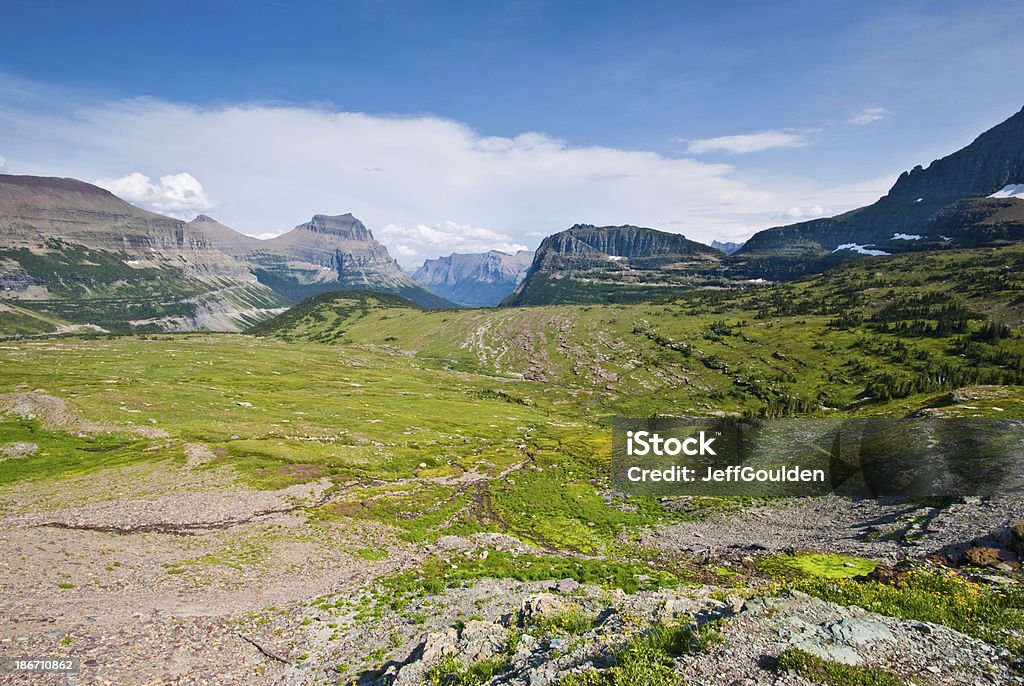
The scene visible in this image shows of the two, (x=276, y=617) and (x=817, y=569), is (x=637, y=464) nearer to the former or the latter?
(x=817, y=569)

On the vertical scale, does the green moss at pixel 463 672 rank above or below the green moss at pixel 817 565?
above

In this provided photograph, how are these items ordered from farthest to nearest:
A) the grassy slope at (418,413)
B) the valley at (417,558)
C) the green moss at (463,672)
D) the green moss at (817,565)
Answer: the grassy slope at (418,413), the green moss at (817,565), the valley at (417,558), the green moss at (463,672)

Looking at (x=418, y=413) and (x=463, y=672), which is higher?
(x=463, y=672)

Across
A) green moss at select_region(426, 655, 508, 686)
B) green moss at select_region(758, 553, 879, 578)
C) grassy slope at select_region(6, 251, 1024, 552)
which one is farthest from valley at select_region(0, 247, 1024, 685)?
grassy slope at select_region(6, 251, 1024, 552)

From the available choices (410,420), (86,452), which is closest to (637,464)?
(410,420)

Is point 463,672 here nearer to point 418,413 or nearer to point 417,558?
point 417,558

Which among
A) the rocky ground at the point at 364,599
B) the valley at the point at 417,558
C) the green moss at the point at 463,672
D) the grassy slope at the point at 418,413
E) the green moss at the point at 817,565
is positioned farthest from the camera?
the grassy slope at the point at 418,413

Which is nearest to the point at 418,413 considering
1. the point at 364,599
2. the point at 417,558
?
the point at 417,558

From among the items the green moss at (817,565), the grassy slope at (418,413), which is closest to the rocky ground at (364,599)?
the green moss at (817,565)

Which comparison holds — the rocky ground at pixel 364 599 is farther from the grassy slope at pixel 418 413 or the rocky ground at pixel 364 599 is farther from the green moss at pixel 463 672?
the grassy slope at pixel 418 413

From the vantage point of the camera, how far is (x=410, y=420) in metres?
102

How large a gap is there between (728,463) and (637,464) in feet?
47.8

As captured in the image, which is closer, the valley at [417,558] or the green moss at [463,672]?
the green moss at [463,672]

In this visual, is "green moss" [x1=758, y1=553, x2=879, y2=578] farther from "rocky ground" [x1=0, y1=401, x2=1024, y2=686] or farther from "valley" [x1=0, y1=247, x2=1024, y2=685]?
"rocky ground" [x1=0, y1=401, x2=1024, y2=686]
